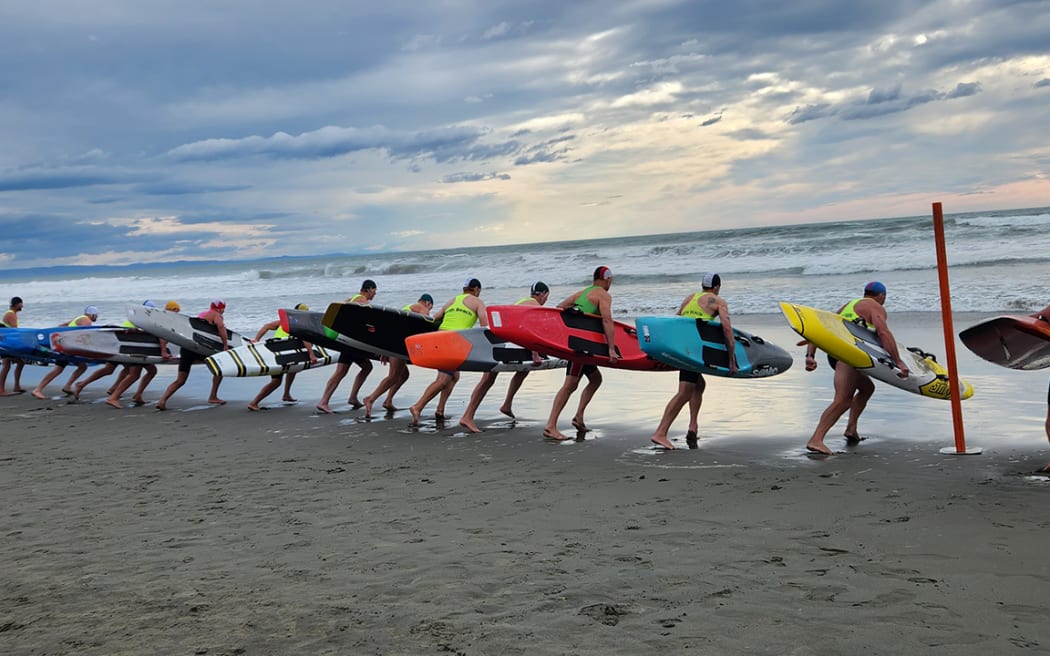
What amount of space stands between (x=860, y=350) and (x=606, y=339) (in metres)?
2.67

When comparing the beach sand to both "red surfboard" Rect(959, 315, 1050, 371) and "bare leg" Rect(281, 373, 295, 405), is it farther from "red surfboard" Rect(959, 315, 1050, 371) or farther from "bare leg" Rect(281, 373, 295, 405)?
"bare leg" Rect(281, 373, 295, 405)

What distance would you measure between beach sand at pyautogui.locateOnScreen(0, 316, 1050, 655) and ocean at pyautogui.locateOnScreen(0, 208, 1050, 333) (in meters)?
12.8

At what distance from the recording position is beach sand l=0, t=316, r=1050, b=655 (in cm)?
434

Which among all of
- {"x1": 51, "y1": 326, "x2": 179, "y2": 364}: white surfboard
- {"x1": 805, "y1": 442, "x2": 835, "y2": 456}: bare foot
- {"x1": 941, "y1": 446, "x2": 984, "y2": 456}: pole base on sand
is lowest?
{"x1": 941, "y1": 446, "x2": 984, "y2": 456}: pole base on sand

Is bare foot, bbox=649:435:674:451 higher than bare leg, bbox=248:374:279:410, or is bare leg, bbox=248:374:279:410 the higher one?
bare leg, bbox=248:374:279:410

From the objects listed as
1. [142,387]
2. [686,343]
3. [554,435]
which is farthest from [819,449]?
[142,387]

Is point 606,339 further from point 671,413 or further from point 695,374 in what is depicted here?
point 671,413

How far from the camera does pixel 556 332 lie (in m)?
10.2

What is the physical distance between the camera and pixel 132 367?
14.2 meters

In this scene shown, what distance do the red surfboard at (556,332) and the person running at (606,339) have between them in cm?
14

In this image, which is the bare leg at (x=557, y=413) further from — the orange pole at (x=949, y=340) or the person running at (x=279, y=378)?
the person running at (x=279, y=378)

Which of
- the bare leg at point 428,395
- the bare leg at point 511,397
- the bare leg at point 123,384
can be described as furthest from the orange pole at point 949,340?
the bare leg at point 123,384

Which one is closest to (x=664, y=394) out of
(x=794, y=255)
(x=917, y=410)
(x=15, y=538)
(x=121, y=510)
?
(x=917, y=410)

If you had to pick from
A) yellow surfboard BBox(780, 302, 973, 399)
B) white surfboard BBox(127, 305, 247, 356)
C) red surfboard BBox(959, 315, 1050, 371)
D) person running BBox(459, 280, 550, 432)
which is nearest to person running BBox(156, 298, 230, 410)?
white surfboard BBox(127, 305, 247, 356)
